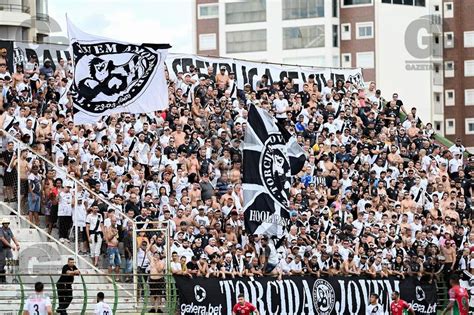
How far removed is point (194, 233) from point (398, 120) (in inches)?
523

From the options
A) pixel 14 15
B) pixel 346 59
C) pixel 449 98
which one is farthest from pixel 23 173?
pixel 449 98

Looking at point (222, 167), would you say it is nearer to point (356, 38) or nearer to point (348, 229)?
point (348, 229)

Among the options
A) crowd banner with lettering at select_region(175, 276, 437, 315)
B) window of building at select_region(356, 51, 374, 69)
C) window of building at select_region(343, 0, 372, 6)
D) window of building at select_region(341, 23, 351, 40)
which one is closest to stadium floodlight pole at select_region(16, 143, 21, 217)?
crowd banner with lettering at select_region(175, 276, 437, 315)

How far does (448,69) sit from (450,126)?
3907 mm

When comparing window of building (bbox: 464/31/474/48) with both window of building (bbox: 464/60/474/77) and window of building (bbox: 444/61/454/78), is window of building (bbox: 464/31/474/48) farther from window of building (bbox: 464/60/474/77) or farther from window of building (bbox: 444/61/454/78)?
window of building (bbox: 444/61/454/78)

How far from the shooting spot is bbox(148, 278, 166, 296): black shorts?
98.9 feet

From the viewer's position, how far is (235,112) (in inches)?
1513

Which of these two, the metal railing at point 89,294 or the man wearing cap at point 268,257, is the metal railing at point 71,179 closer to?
the metal railing at point 89,294

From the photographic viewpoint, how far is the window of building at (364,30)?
92.4 metres

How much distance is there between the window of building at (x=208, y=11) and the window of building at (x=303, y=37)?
5537mm

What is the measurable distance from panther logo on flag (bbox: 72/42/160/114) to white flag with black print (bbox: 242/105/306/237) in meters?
2.52

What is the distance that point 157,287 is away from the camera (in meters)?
30.4

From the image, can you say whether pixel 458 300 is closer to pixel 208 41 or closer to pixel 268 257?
pixel 268 257

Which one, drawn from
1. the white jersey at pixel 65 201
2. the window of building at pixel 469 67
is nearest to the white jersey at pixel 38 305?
the white jersey at pixel 65 201
